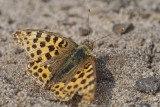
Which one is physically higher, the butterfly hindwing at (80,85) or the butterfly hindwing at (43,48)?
the butterfly hindwing at (43,48)

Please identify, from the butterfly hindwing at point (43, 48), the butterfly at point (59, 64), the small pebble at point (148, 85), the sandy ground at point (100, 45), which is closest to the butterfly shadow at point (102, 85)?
the sandy ground at point (100, 45)

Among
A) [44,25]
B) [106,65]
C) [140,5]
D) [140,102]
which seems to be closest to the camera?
[140,102]

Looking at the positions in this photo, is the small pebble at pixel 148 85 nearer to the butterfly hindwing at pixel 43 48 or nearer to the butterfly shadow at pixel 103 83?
the butterfly shadow at pixel 103 83

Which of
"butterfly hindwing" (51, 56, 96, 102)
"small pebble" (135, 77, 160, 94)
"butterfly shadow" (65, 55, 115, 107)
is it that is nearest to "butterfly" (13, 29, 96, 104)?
"butterfly hindwing" (51, 56, 96, 102)

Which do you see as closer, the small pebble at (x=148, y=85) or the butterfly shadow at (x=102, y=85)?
the butterfly shadow at (x=102, y=85)

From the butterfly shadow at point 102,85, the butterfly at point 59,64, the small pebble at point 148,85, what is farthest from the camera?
the small pebble at point 148,85

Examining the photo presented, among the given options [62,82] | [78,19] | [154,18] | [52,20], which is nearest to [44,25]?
[52,20]

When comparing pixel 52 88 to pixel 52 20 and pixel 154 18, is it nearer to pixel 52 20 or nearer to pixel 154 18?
pixel 52 20
